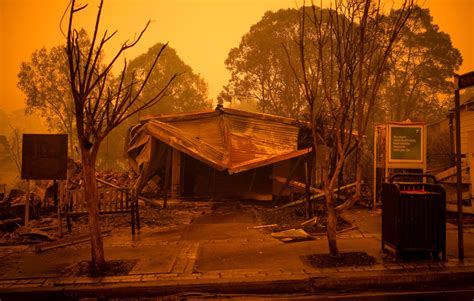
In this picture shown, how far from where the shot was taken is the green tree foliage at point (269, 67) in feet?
104

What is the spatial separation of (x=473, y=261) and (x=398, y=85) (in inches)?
1160

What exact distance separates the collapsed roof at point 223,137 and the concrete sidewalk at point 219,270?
4.73 meters

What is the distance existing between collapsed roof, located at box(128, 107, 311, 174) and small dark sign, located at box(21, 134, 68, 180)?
395cm

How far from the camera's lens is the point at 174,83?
3550 centimetres

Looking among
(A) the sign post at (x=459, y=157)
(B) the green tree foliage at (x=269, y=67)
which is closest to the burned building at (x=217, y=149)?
(A) the sign post at (x=459, y=157)

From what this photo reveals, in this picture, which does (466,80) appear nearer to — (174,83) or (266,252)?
(266,252)

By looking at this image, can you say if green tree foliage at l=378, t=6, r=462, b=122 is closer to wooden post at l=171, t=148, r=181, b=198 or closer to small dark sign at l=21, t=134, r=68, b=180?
wooden post at l=171, t=148, r=181, b=198

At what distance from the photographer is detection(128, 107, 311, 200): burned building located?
13.1m

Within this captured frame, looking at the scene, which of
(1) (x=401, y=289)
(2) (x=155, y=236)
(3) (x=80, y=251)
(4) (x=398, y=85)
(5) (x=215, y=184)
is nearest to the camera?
(1) (x=401, y=289)

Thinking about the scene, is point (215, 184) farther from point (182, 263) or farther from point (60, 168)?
point (182, 263)

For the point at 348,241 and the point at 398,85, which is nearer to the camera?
the point at 348,241

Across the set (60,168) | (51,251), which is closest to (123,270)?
(51,251)

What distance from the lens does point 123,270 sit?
568 centimetres

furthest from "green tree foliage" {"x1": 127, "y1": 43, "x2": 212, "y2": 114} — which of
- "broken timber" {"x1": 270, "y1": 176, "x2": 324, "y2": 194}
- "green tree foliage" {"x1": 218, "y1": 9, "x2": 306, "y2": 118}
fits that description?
"broken timber" {"x1": 270, "y1": 176, "x2": 324, "y2": 194}
